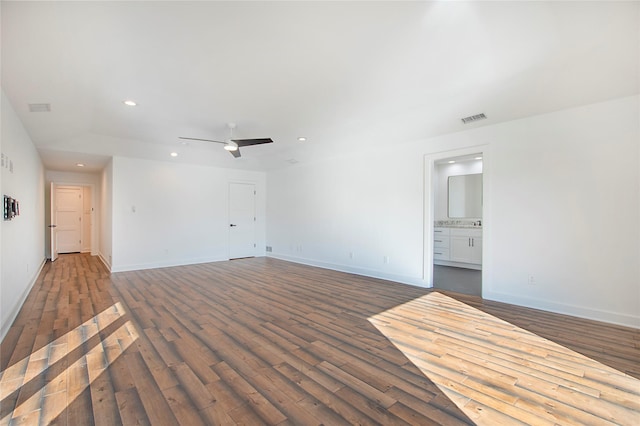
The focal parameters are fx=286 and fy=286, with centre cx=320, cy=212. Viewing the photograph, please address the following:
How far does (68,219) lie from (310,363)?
36.2 feet

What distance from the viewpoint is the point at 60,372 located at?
2293 millimetres

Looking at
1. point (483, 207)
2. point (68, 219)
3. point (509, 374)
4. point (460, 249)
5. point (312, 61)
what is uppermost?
point (312, 61)

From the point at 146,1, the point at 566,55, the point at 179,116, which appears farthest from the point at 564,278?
the point at 179,116

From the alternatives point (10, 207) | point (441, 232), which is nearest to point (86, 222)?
point (10, 207)

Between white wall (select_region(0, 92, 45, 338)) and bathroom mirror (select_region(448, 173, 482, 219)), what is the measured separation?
26.7ft

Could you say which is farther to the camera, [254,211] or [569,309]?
[254,211]

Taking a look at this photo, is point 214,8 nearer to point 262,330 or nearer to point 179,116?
point 179,116

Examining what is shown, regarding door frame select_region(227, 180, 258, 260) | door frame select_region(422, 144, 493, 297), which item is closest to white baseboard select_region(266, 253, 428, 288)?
door frame select_region(422, 144, 493, 297)

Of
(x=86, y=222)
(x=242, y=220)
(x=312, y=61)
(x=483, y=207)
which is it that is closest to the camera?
(x=312, y=61)

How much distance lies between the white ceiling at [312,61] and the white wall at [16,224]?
0.31 metres

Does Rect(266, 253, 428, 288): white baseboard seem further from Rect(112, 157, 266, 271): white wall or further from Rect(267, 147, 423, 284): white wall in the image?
Rect(112, 157, 266, 271): white wall

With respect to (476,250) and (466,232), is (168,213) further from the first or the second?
(476,250)

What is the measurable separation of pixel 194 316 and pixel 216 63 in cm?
294

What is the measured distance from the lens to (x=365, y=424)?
1.73m
